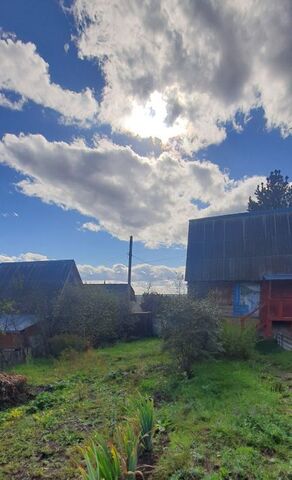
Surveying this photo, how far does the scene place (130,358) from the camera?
14.4m

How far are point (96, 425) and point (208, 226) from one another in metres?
15.6

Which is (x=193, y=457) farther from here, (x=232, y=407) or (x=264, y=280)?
(x=264, y=280)

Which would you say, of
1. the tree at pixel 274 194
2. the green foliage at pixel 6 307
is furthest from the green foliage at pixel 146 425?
the tree at pixel 274 194

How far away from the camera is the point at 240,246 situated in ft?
61.7

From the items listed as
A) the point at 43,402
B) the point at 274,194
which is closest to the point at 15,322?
the point at 43,402

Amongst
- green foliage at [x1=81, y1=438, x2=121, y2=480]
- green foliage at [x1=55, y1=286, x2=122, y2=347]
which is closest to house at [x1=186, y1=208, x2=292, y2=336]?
green foliage at [x1=55, y1=286, x2=122, y2=347]

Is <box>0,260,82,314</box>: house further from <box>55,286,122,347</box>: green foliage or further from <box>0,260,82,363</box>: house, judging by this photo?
<box>55,286,122,347</box>: green foliage

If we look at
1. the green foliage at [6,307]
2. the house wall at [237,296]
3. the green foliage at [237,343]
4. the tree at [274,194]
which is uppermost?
the tree at [274,194]

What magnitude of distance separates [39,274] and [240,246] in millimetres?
16485

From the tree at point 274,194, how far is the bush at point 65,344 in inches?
971

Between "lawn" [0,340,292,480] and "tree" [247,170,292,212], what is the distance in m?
26.1

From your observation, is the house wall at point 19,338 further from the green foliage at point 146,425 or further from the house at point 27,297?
the green foliage at point 146,425

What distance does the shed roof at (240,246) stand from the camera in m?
17.4

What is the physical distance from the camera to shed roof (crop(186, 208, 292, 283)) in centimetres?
1741
